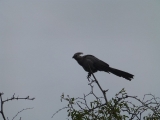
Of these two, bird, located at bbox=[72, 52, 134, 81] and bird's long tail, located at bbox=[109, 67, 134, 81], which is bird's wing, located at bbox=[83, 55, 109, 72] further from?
bird's long tail, located at bbox=[109, 67, 134, 81]

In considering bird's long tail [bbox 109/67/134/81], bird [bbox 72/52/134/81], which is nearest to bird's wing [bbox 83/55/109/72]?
bird [bbox 72/52/134/81]

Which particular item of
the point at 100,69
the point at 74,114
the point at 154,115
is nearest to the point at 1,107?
the point at 74,114

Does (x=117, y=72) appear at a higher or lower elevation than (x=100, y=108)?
higher

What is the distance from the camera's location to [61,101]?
3246 millimetres

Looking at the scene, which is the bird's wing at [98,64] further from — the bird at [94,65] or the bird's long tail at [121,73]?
the bird's long tail at [121,73]

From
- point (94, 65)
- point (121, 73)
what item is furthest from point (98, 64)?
point (121, 73)

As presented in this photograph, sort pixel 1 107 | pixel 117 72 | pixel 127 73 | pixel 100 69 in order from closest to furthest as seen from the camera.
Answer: pixel 1 107 → pixel 127 73 → pixel 117 72 → pixel 100 69

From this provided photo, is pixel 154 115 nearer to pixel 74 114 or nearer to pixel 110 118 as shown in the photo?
pixel 110 118

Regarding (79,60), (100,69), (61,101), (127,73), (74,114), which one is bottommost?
(74,114)

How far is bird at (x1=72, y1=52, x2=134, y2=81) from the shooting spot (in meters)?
5.42

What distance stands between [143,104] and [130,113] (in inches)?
8.6

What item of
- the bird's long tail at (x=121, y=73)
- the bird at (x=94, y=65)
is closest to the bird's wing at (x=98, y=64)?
the bird at (x=94, y=65)

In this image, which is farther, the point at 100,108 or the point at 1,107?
the point at 100,108

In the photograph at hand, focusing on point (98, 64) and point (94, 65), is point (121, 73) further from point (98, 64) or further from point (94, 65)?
point (94, 65)
